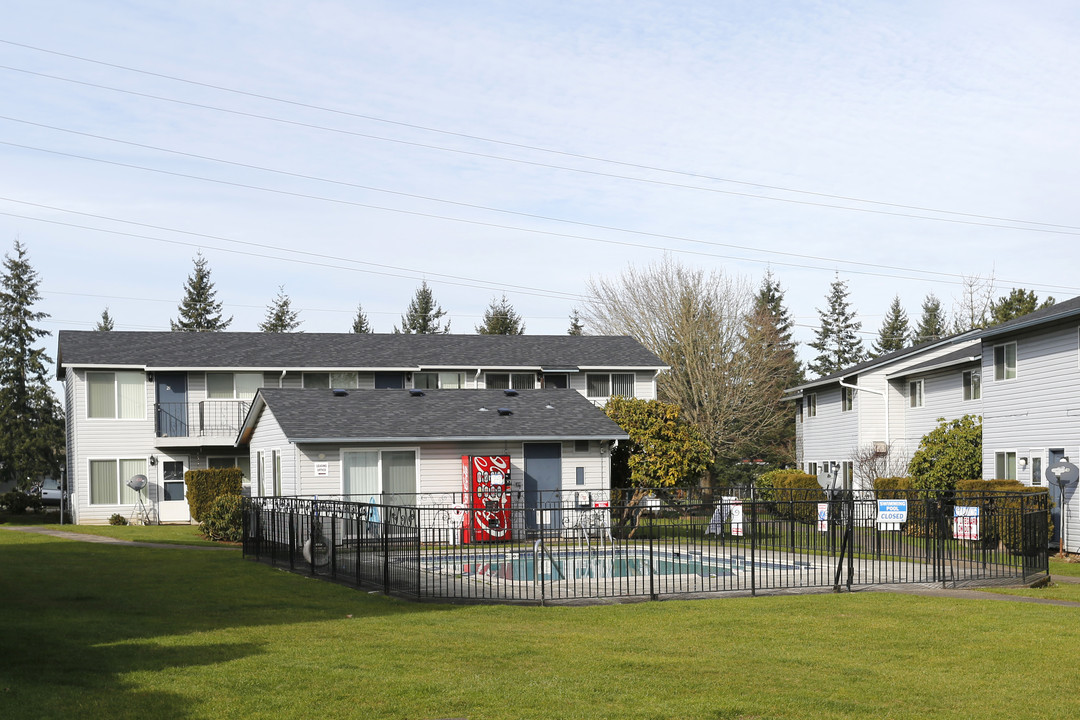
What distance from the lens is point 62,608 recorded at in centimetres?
1380

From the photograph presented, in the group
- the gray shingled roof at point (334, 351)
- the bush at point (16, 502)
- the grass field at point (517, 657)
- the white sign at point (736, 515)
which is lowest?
the bush at point (16, 502)

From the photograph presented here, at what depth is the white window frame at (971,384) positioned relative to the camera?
32.5m

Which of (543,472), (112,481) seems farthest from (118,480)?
(543,472)

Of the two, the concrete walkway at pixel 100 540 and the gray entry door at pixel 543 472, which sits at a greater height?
the gray entry door at pixel 543 472

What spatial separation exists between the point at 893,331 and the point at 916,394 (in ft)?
154

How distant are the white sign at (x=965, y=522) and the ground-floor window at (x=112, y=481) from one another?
29.0m

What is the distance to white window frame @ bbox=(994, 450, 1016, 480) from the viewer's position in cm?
2781

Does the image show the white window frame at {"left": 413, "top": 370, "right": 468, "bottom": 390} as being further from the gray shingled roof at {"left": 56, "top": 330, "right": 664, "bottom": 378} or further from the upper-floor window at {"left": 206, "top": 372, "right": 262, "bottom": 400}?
the upper-floor window at {"left": 206, "top": 372, "right": 262, "bottom": 400}

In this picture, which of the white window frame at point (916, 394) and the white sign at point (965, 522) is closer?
the white sign at point (965, 522)

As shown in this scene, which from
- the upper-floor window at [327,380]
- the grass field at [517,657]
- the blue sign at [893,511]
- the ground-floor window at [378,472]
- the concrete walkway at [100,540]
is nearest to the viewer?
the grass field at [517,657]

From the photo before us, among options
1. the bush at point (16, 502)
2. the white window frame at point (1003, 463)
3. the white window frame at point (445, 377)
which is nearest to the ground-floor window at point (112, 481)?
the bush at point (16, 502)

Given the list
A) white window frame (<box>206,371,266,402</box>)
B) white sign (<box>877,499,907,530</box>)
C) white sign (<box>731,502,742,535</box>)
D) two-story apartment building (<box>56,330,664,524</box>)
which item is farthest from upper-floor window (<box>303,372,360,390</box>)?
white sign (<box>877,499,907,530</box>)

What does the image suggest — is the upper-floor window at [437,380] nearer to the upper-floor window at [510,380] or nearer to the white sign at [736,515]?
Result: the upper-floor window at [510,380]

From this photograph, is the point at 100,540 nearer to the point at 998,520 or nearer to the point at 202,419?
the point at 202,419
